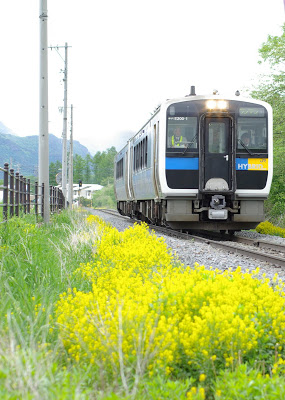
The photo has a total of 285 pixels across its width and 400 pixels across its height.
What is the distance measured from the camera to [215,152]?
1314 centimetres

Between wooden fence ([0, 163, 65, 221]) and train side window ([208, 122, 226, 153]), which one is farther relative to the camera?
train side window ([208, 122, 226, 153])

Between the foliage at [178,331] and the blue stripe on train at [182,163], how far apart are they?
8687 mm

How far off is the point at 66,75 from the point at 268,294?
29960 millimetres

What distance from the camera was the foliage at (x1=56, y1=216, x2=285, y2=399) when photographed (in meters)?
3.10

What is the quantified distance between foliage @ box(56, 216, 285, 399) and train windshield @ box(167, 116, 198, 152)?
8.80 meters

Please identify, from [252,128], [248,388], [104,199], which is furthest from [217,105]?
[104,199]

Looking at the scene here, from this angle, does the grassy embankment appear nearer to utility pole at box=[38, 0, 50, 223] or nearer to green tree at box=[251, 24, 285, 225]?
utility pole at box=[38, 0, 50, 223]

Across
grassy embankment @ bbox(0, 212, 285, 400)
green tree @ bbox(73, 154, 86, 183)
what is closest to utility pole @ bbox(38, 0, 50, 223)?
grassy embankment @ bbox(0, 212, 285, 400)

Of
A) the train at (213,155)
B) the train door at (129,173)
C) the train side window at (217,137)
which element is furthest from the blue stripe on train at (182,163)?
the train door at (129,173)

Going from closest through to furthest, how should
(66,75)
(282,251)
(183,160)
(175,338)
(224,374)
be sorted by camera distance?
1. (224,374)
2. (175,338)
3. (282,251)
4. (183,160)
5. (66,75)

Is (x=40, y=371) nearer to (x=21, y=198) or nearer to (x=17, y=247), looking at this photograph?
(x=17, y=247)

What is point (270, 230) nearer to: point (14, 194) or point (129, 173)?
point (129, 173)

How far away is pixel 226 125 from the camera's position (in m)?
13.2

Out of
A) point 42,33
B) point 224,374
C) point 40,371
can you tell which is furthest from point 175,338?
point 42,33
